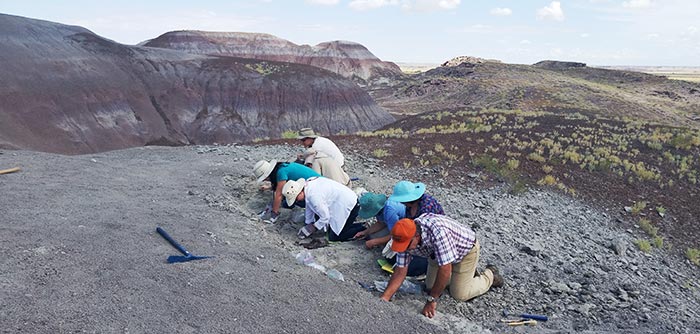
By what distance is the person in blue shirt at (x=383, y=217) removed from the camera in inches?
235

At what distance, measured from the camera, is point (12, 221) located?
579 centimetres

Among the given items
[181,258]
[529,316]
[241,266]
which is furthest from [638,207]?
[181,258]

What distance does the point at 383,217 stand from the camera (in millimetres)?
6383

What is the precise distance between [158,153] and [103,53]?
93.2 ft

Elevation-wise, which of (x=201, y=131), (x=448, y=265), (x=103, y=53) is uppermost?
(x=103, y=53)

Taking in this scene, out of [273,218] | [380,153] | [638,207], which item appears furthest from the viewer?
[380,153]

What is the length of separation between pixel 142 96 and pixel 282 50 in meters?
60.3

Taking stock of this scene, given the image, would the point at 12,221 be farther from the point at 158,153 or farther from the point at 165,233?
the point at 158,153

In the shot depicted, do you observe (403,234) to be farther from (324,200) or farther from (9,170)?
(9,170)

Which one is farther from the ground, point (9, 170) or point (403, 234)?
point (403, 234)

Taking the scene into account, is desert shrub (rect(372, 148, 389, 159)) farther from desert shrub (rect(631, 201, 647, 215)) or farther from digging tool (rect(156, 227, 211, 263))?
digging tool (rect(156, 227, 211, 263))

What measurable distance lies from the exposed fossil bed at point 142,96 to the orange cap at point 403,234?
25.2 meters

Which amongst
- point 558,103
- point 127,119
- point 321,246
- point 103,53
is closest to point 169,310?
point 321,246

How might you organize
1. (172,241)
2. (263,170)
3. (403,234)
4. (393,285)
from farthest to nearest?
(263,170) → (172,241) → (393,285) → (403,234)
